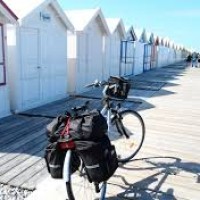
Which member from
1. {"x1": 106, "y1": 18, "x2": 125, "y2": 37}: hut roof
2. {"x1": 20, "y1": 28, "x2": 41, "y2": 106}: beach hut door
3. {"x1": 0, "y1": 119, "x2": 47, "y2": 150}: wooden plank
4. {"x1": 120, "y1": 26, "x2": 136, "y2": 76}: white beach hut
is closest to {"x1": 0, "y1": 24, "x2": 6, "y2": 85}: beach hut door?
{"x1": 20, "y1": 28, "x2": 41, "y2": 106}: beach hut door

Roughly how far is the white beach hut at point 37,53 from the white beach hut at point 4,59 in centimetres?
43

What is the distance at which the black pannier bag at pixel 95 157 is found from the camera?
2889 millimetres

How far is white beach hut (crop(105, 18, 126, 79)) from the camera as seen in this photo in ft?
50.4

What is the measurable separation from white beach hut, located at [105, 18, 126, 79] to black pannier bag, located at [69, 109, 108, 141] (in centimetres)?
1222

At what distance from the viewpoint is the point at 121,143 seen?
491 centimetres

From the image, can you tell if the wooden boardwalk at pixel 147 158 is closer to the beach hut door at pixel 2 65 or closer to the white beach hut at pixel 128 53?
the beach hut door at pixel 2 65

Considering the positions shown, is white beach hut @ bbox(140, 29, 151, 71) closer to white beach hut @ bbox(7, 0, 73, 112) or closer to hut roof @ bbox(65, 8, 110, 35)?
hut roof @ bbox(65, 8, 110, 35)

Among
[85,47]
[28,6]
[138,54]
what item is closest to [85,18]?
[85,47]

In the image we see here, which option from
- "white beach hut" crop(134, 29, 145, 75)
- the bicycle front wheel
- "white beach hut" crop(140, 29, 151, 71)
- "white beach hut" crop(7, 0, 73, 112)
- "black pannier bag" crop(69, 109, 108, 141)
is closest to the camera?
"black pannier bag" crop(69, 109, 108, 141)

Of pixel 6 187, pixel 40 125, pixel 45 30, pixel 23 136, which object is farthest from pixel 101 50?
pixel 6 187

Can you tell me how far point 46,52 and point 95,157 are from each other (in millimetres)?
7037

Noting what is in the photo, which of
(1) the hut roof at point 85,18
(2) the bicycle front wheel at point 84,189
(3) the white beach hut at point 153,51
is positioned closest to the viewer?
(2) the bicycle front wheel at point 84,189

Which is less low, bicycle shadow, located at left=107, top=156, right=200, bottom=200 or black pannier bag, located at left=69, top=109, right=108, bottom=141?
black pannier bag, located at left=69, top=109, right=108, bottom=141

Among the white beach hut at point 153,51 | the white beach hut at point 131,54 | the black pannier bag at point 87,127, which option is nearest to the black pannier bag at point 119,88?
the black pannier bag at point 87,127
